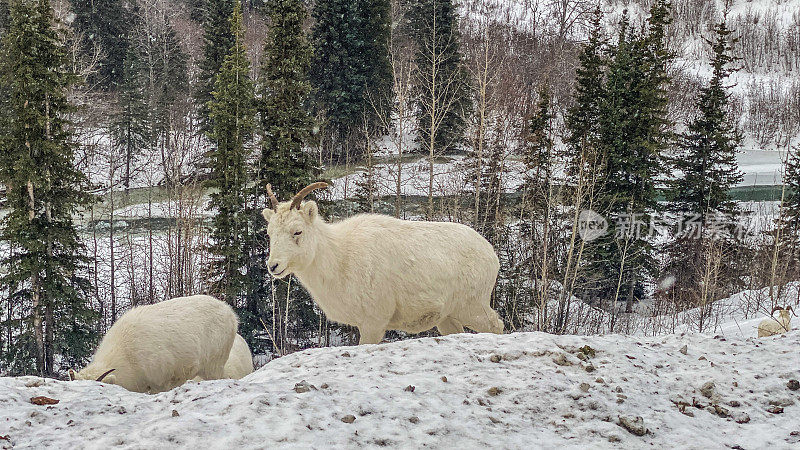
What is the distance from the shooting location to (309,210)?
746 centimetres

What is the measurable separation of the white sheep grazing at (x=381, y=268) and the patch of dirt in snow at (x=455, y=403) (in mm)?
2481

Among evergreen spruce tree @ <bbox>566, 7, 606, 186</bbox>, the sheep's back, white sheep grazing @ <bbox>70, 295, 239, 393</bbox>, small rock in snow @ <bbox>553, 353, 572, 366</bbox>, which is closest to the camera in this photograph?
small rock in snow @ <bbox>553, 353, 572, 366</bbox>

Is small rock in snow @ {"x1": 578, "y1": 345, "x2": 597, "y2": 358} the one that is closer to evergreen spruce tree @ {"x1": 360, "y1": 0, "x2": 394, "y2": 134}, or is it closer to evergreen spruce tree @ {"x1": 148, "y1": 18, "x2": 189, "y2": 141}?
evergreen spruce tree @ {"x1": 360, "y1": 0, "x2": 394, "y2": 134}

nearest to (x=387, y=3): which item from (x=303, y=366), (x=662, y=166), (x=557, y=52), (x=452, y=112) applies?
(x=452, y=112)

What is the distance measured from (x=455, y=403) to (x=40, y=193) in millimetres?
19969

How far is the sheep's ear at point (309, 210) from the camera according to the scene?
7.39 m

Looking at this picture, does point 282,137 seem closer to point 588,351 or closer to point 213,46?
point 213,46

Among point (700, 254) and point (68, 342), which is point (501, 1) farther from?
point (68, 342)

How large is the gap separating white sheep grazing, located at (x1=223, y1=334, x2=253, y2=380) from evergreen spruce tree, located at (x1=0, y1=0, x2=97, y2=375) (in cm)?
1307

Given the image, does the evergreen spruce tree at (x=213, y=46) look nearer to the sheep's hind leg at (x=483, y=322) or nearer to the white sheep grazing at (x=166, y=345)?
the white sheep grazing at (x=166, y=345)

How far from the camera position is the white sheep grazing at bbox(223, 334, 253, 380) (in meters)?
9.10

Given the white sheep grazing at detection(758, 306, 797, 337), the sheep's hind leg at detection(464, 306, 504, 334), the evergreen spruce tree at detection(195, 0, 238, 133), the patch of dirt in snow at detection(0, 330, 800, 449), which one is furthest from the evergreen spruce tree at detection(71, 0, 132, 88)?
the patch of dirt in snow at detection(0, 330, 800, 449)

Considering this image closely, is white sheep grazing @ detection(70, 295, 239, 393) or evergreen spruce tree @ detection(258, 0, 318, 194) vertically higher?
evergreen spruce tree @ detection(258, 0, 318, 194)

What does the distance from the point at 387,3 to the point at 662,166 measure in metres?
24.5
